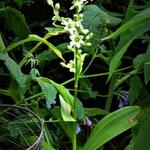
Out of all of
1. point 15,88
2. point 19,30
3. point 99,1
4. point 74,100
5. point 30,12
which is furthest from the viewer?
point 30,12

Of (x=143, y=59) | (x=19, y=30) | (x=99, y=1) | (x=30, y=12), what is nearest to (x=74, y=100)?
(x=143, y=59)

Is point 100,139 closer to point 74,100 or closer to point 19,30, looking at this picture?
point 74,100

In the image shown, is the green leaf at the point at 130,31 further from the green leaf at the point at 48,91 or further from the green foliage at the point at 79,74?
the green leaf at the point at 48,91

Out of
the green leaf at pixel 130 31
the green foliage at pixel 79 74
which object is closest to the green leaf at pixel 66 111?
the green foliage at pixel 79 74

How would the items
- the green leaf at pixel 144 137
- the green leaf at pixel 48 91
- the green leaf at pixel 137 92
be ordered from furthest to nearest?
the green leaf at pixel 137 92, the green leaf at pixel 48 91, the green leaf at pixel 144 137

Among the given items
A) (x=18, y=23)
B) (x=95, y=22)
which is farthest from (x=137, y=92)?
(x=18, y=23)

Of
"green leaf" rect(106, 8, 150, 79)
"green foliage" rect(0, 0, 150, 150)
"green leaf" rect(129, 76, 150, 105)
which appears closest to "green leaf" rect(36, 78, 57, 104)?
"green foliage" rect(0, 0, 150, 150)

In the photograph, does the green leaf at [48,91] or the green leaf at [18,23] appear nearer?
the green leaf at [48,91]
